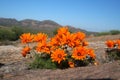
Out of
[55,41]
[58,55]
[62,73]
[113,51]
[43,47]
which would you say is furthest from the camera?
[113,51]

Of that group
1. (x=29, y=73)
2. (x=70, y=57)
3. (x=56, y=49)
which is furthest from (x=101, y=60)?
(x=29, y=73)

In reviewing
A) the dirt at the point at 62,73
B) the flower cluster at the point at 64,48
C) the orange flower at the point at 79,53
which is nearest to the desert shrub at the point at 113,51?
the flower cluster at the point at 64,48

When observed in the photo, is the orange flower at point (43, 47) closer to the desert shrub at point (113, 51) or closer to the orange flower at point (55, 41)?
the orange flower at point (55, 41)

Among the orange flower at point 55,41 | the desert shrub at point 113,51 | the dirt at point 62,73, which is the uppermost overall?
the orange flower at point 55,41

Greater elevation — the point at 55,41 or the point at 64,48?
the point at 55,41

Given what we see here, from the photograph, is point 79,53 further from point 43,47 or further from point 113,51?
point 113,51

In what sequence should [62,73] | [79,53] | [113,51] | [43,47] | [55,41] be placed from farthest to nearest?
1. [113,51]
2. [43,47]
3. [55,41]
4. [79,53]
5. [62,73]

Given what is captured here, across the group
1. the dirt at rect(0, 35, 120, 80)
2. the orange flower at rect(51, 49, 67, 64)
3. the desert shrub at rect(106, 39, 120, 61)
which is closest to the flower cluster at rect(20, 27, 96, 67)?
the orange flower at rect(51, 49, 67, 64)

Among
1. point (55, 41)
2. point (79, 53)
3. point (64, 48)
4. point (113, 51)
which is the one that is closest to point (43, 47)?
point (55, 41)

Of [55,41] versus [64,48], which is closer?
[55,41]

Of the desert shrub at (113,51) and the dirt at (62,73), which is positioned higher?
the desert shrub at (113,51)

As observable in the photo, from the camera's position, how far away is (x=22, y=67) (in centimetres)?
871

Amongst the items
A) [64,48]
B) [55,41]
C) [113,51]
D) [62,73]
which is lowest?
[62,73]

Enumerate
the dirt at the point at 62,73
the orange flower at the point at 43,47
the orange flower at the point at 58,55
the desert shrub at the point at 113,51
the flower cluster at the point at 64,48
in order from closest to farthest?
1. the dirt at the point at 62,73
2. the orange flower at the point at 58,55
3. the flower cluster at the point at 64,48
4. the orange flower at the point at 43,47
5. the desert shrub at the point at 113,51
